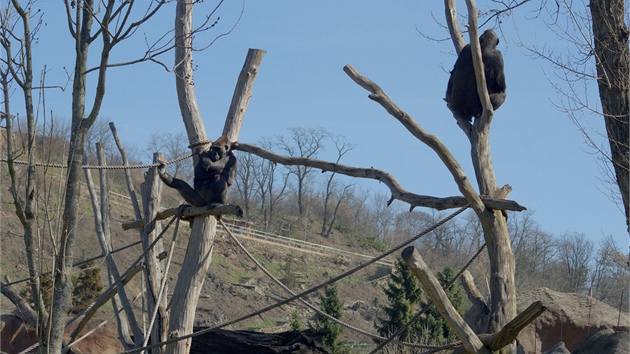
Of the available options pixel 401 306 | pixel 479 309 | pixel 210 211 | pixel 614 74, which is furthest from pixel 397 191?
pixel 401 306

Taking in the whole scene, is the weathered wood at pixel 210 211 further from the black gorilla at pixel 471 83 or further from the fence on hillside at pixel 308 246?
the fence on hillside at pixel 308 246

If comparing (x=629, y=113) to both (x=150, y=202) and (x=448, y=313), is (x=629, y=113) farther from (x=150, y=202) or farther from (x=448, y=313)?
(x=150, y=202)

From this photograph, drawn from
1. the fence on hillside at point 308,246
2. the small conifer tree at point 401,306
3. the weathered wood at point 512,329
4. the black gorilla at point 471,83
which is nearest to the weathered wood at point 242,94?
the black gorilla at point 471,83

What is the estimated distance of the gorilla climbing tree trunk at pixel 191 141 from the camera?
7.07 meters

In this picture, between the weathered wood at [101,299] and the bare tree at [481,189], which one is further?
the weathered wood at [101,299]

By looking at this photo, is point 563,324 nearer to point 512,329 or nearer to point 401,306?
point 401,306

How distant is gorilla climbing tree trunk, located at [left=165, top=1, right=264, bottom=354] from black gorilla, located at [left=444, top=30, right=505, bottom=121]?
2.03 m

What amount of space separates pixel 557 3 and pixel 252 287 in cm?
3301

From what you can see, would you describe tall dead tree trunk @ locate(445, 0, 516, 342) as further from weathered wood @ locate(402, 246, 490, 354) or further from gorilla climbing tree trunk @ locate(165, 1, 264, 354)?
gorilla climbing tree trunk @ locate(165, 1, 264, 354)

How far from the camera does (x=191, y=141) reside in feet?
25.1

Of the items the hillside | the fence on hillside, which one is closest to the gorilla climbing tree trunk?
the hillside

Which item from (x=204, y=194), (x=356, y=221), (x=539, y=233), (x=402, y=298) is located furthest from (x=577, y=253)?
(x=204, y=194)

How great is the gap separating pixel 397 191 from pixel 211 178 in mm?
2062

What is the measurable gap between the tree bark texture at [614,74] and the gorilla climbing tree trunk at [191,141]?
3825 millimetres
